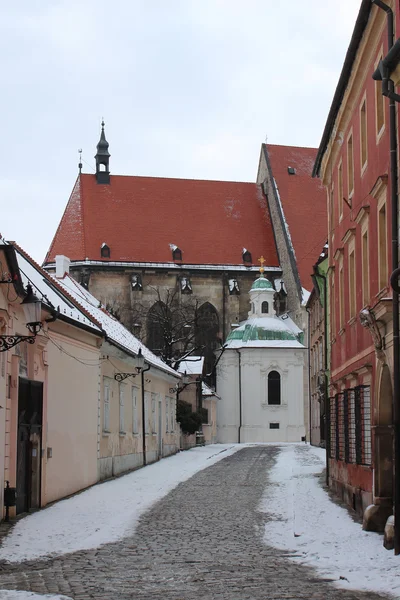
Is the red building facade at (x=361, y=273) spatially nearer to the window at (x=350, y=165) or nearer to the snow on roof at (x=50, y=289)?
the window at (x=350, y=165)

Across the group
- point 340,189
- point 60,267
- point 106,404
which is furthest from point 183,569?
point 60,267

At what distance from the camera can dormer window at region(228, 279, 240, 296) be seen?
65562mm

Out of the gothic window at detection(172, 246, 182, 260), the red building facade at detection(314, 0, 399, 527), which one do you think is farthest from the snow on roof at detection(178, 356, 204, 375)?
the red building facade at detection(314, 0, 399, 527)

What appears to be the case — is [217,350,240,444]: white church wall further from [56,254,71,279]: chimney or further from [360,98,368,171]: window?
[360,98,368,171]: window

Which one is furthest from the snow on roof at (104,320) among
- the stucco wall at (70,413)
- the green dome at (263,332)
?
the green dome at (263,332)

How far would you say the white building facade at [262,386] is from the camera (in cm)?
6128

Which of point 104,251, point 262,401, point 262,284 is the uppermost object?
point 104,251

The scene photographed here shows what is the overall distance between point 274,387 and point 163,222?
14.7 m

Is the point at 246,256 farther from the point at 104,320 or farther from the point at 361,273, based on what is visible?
the point at 361,273

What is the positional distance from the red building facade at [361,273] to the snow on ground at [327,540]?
22.2 inches

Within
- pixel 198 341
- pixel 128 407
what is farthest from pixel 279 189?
pixel 128 407

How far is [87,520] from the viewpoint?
13984 mm

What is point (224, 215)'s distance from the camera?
69.1 metres

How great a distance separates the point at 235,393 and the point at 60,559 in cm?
5203
